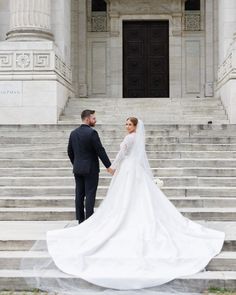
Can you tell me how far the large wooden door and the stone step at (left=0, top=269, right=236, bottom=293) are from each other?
1807cm

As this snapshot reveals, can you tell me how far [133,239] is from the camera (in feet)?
21.7

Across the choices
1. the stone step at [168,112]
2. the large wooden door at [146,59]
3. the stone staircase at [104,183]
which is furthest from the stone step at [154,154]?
the large wooden door at [146,59]

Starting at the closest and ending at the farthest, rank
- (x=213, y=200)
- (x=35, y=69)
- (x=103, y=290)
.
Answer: (x=103, y=290), (x=213, y=200), (x=35, y=69)

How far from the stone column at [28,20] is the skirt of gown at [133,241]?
11.3 metres

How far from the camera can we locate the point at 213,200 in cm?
912

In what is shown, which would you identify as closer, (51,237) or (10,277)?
(10,277)

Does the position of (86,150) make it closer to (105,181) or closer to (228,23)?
(105,181)

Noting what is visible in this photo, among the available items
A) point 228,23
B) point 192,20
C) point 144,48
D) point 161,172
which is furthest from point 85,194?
point 192,20

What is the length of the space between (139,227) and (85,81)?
1736 cm

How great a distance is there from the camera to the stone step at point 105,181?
33.0 feet

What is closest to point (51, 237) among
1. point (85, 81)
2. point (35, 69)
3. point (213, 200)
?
point (213, 200)

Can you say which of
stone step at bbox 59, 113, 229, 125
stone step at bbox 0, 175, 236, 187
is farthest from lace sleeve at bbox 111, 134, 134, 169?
stone step at bbox 59, 113, 229, 125

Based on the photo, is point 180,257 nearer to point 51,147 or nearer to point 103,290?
point 103,290

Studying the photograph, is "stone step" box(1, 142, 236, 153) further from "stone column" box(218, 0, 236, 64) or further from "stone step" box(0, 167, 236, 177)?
"stone column" box(218, 0, 236, 64)
